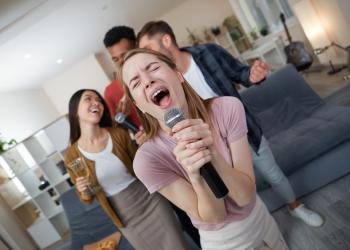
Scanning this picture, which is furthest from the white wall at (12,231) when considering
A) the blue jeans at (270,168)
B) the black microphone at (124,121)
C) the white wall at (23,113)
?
the blue jeans at (270,168)

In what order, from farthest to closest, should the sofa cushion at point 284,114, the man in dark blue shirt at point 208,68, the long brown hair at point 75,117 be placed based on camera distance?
the sofa cushion at point 284,114
the long brown hair at point 75,117
the man in dark blue shirt at point 208,68

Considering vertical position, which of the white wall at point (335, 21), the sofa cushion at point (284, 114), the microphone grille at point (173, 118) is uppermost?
the microphone grille at point (173, 118)

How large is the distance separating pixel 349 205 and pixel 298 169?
0.40 metres

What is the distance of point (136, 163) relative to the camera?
887 mm

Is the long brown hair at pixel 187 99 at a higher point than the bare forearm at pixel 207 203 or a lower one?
higher

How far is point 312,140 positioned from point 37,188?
13.6ft

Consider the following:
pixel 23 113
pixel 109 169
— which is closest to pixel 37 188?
pixel 23 113

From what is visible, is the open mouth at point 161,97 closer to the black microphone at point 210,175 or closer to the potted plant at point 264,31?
the black microphone at point 210,175

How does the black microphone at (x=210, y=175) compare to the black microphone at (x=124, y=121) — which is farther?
the black microphone at (x=124, y=121)

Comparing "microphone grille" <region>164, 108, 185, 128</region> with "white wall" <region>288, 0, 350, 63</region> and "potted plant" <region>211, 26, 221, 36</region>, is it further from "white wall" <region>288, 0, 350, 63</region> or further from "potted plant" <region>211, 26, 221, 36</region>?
"potted plant" <region>211, 26, 221, 36</region>

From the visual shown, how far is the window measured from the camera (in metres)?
6.47

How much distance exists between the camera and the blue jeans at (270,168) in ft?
5.46

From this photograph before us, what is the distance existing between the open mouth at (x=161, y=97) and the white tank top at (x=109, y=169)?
0.82 m

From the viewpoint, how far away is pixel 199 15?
8.63m
